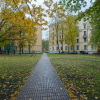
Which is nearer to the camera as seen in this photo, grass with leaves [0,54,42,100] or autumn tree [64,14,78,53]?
grass with leaves [0,54,42,100]

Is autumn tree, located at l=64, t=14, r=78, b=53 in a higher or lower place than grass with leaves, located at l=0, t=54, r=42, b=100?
higher

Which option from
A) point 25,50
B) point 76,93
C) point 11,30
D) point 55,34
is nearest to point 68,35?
point 55,34

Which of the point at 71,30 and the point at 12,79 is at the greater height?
the point at 71,30

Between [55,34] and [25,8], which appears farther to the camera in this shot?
[55,34]

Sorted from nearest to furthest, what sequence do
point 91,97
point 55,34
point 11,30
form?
1. point 91,97
2. point 11,30
3. point 55,34

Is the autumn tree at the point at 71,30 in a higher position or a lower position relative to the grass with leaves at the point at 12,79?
higher

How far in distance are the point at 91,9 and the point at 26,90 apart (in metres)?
6.71

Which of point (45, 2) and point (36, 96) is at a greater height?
point (45, 2)

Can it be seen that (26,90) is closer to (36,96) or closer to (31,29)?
(36,96)

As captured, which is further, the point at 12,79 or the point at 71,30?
the point at 71,30

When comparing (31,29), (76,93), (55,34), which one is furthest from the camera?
(55,34)

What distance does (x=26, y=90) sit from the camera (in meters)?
3.86

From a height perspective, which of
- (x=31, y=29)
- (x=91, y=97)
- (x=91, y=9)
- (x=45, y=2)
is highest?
(x=45, y=2)

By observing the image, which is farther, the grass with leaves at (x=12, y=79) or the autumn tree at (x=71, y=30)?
the autumn tree at (x=71, y=30)
